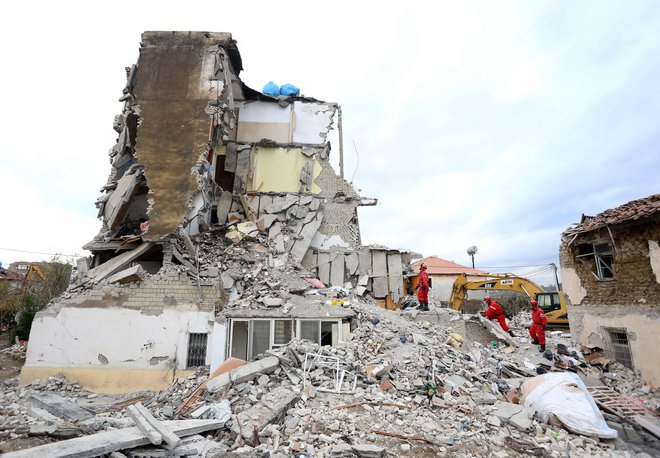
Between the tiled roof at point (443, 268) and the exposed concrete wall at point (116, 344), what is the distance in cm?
2259

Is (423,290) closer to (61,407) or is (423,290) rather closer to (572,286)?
(572,286)

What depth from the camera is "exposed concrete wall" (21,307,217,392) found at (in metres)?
9.80

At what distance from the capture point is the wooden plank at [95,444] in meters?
4.43

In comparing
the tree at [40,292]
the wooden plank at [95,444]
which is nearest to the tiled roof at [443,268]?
the tree at [40,292]

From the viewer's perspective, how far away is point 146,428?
5.22 metres

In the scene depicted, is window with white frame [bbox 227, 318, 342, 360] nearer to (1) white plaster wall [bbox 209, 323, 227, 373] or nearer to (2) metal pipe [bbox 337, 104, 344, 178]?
(1) white plaster wall [bbox 209, 323, 227, 373]

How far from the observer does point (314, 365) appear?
7777 millimetres

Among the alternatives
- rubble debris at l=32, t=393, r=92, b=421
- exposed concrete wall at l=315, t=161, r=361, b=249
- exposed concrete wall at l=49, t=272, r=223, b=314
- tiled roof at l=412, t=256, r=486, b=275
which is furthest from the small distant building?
rubble debris at l=32, t=393, r=92, b=421

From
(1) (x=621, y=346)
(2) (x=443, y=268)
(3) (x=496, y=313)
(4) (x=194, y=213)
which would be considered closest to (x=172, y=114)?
(4) (x=194, y=213)

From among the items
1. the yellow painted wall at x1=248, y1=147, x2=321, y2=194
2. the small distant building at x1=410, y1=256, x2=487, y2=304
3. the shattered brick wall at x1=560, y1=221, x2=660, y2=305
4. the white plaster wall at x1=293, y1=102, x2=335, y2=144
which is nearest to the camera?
the shattered brick wall at x1=560, y1=221, x2=660, y2=305

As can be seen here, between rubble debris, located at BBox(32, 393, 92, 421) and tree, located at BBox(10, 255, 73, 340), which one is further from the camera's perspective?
tree, located at BBox(10, 255, 73, 340)

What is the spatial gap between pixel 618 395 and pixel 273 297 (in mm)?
8709

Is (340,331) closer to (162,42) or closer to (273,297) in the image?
(273,297)

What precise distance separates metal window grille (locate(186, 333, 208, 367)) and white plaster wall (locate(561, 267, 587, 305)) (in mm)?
11029
